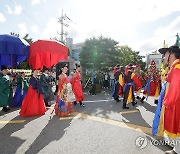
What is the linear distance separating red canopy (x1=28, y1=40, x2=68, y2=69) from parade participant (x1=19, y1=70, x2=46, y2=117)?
728 millimetres

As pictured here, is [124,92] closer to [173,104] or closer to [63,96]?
[63,96]

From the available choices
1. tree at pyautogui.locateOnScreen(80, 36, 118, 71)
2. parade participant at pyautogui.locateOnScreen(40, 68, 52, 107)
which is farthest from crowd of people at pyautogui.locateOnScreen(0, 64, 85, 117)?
tree at pyautogui.locateOnScreen(80, 36, 118, 71)

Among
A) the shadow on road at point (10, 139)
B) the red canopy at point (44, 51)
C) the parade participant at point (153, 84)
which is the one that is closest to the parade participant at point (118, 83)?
the parade participant at point (153, 84)

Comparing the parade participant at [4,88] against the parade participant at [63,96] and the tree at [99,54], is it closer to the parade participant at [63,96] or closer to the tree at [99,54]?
the parade participant at [63,96]

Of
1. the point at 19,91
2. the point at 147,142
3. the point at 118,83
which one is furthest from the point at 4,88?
the point at 147,142

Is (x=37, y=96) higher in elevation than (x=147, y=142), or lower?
higher

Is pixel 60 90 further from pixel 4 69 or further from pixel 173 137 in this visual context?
pixel 173 137

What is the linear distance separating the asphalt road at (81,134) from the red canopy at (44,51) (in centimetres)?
207

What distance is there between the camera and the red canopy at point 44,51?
7.16 metres

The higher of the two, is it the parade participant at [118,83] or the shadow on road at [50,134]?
the parade participant at [118,83]

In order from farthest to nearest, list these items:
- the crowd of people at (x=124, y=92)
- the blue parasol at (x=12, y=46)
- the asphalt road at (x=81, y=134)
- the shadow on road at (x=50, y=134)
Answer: the blue parasol at (x=12, y=46) < the shadow on road at (x=50, y=134) < the asphalt road at (x=81, y=134) < the crowd of people at (x=124, y=92)

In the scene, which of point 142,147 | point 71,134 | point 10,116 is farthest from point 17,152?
point 10,116

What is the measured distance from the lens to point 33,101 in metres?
7.21

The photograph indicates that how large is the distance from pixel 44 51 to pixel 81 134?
131 inches
